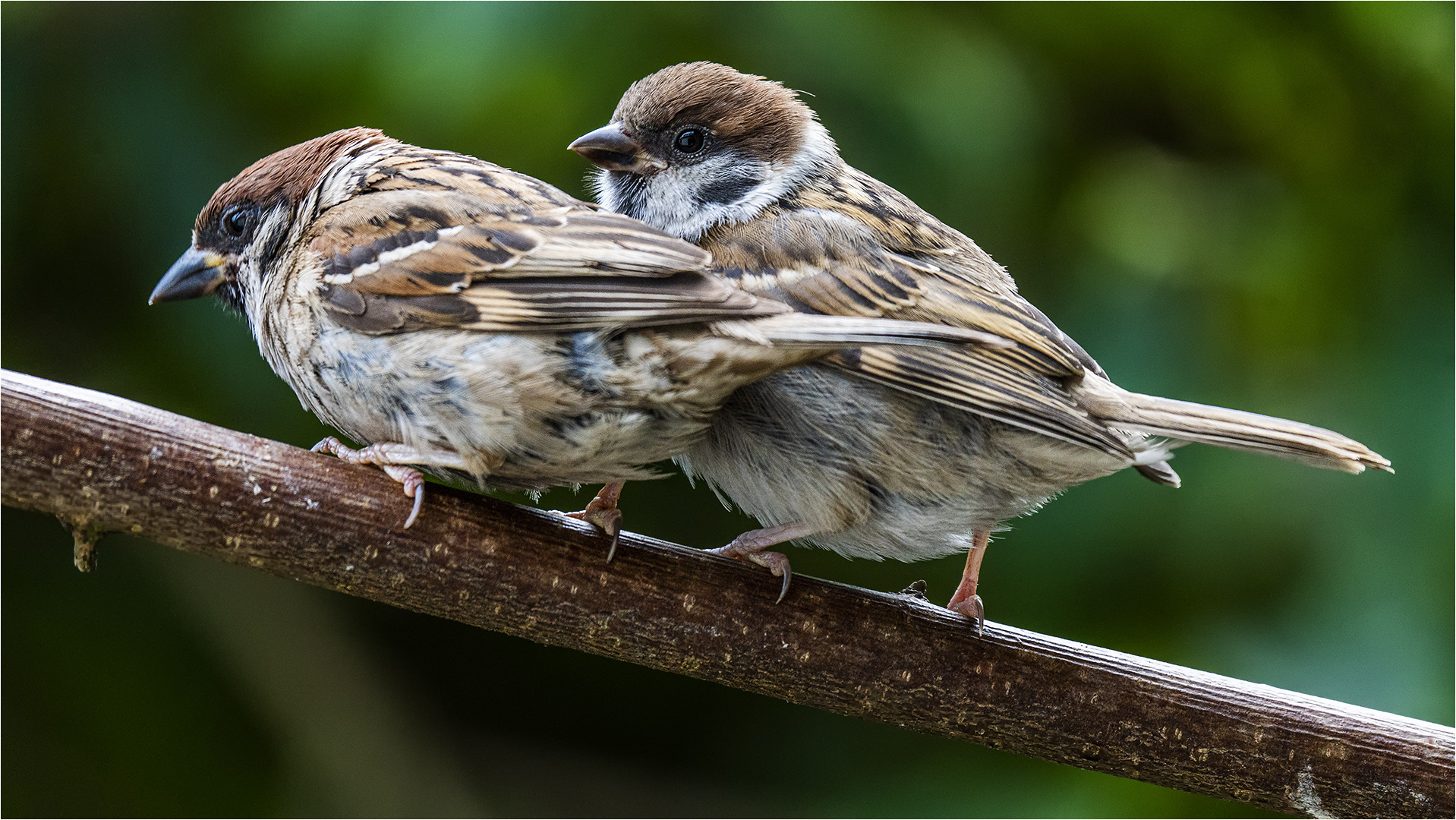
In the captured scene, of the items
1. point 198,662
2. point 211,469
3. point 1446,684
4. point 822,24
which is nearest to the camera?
point 211,469

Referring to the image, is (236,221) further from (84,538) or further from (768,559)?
(768,559)

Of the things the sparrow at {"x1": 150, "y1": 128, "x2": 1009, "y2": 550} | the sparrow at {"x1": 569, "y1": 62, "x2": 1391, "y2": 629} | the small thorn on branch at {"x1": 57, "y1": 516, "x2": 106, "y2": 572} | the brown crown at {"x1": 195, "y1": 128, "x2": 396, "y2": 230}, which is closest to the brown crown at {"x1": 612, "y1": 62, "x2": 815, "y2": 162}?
the sparrow at {"x1": 569, "y1": 62, "x2": 1391, "y2": 629}

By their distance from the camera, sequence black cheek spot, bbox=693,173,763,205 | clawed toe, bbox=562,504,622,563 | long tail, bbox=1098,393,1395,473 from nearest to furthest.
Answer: long tail, bbox=1098,393,1395,473
clawed toe, bbox=562,504,622,563
black cheek spot, bbox=693,173,763,205

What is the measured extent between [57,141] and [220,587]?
1263 millimetres

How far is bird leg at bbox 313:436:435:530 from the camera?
6.34 feet

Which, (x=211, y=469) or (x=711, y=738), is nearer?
(x=211, y=469)

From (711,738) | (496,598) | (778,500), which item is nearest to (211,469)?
(496,598)

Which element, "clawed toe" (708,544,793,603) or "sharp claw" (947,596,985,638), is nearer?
"clawed toe" (708,544,793,603)

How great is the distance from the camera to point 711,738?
11.1 feet

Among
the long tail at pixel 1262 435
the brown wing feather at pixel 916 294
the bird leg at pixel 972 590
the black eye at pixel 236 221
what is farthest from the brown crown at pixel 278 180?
the long tail at pixel 1262 435

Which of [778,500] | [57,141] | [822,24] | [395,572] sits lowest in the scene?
[395,572]

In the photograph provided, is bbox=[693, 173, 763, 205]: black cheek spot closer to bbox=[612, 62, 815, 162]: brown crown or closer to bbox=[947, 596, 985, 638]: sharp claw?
bbox=[612, 62, 815, 162]: brown crown

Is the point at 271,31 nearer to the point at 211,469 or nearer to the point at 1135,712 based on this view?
the point at 211,469

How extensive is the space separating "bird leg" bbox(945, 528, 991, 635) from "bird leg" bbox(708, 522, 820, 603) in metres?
0.36
